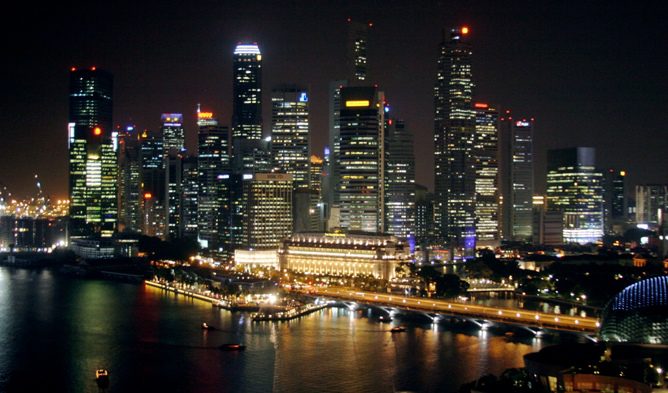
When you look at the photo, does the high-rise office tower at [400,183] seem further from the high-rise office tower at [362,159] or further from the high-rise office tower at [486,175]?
the high-rise office tower at [362,159]

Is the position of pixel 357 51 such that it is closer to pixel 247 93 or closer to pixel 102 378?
pixel 247 93

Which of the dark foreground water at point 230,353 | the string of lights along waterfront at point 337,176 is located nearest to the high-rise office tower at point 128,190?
the string of lights along waterfront at point 337,176

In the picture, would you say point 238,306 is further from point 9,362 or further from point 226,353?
point 9,362

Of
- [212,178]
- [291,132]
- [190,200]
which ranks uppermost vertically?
[291,132]

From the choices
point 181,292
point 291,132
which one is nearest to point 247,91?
point 291,132

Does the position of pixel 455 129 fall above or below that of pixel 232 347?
above

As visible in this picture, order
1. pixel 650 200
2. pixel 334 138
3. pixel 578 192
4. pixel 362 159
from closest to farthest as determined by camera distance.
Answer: pixel 362 159, pixel 334 138, pixel 578 192, pixel 650 200

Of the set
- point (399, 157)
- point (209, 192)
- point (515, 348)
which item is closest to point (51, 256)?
point (209, 192)
